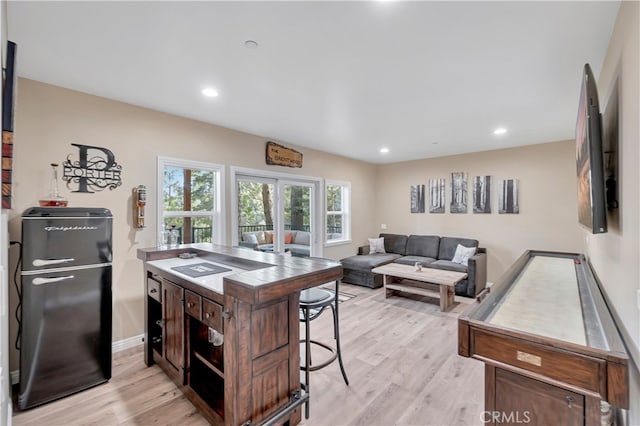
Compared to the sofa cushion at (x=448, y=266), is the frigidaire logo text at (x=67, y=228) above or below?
above

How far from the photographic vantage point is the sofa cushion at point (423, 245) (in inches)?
231

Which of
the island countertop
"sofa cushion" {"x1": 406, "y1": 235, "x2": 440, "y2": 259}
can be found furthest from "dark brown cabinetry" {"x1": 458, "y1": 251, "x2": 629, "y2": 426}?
"sofa cushion" {"x1": 406, "y1": 235, "x2": 440, "y2": 259}

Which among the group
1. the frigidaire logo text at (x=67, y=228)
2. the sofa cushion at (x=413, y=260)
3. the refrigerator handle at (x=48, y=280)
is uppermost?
the frigidaire logo text at (x=67, y=228)

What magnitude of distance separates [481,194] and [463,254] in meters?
1.24

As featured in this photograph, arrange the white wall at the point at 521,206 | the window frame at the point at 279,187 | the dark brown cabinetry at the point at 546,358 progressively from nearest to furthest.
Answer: the dark brown cabinetry at the point at 546,358, the window frame at the point at 279,187, the white wall at the point at 521,206

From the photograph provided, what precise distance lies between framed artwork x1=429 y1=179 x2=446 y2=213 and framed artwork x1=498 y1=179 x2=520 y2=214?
40.2 inches

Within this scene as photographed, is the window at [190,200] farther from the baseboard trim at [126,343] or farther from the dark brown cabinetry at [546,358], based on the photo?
the dark brown cabinetry at [546,358]

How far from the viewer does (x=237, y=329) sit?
157 centimetres

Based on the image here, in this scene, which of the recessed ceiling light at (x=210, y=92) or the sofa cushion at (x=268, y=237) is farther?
the sofa cushion at (x=268, y=237)

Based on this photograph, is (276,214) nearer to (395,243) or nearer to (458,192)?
(395,243)

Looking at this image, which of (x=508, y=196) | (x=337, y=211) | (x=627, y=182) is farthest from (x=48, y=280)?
(x=508, y=196)

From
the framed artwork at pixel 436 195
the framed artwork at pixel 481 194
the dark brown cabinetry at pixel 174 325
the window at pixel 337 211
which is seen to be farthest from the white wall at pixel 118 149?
the framed artwork at pixel 481 194

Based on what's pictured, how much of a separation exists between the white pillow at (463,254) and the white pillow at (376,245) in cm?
153

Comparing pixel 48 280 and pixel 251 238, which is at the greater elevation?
pixel 251 238
